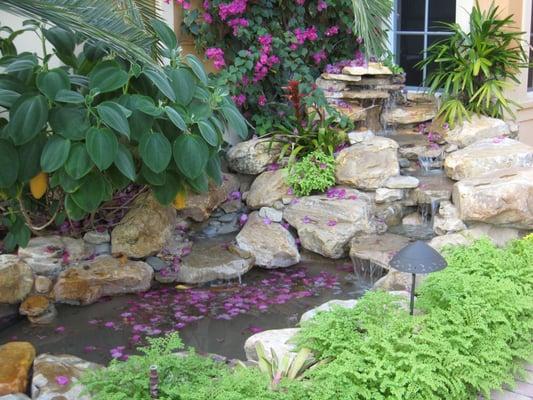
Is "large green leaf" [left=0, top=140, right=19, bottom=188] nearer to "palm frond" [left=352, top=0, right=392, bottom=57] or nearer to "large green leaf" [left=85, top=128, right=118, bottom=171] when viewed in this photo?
"large green leaf" [left=85, top=128, right=118, bottom=171]

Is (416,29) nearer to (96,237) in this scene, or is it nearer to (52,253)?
(96,237)

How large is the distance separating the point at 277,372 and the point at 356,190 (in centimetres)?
364

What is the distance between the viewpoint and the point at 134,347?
16.2ft

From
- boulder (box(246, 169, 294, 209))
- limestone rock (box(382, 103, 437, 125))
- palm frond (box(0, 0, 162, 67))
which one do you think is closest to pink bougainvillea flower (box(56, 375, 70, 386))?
palm frond (box(0, 0, 162, 67))

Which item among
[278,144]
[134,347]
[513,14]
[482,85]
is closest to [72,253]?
[134,347]

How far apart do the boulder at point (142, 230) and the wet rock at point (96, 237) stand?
7cm

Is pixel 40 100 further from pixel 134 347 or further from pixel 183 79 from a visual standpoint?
pixel 134 347

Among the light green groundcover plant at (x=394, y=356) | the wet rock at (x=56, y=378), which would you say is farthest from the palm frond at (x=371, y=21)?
the wet rock at (x=56, y=378)

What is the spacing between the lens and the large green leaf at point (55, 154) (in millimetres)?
4574

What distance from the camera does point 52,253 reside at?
19.4 feet

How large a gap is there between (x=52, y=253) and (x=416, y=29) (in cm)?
516

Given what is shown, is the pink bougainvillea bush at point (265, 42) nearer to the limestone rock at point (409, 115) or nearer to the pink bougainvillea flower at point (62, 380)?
the limestone rock at point (409, 115)

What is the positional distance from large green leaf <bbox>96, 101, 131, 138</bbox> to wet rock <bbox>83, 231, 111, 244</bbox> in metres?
1.85

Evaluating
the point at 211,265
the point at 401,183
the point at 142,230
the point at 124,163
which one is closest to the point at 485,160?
the point at 401,183
